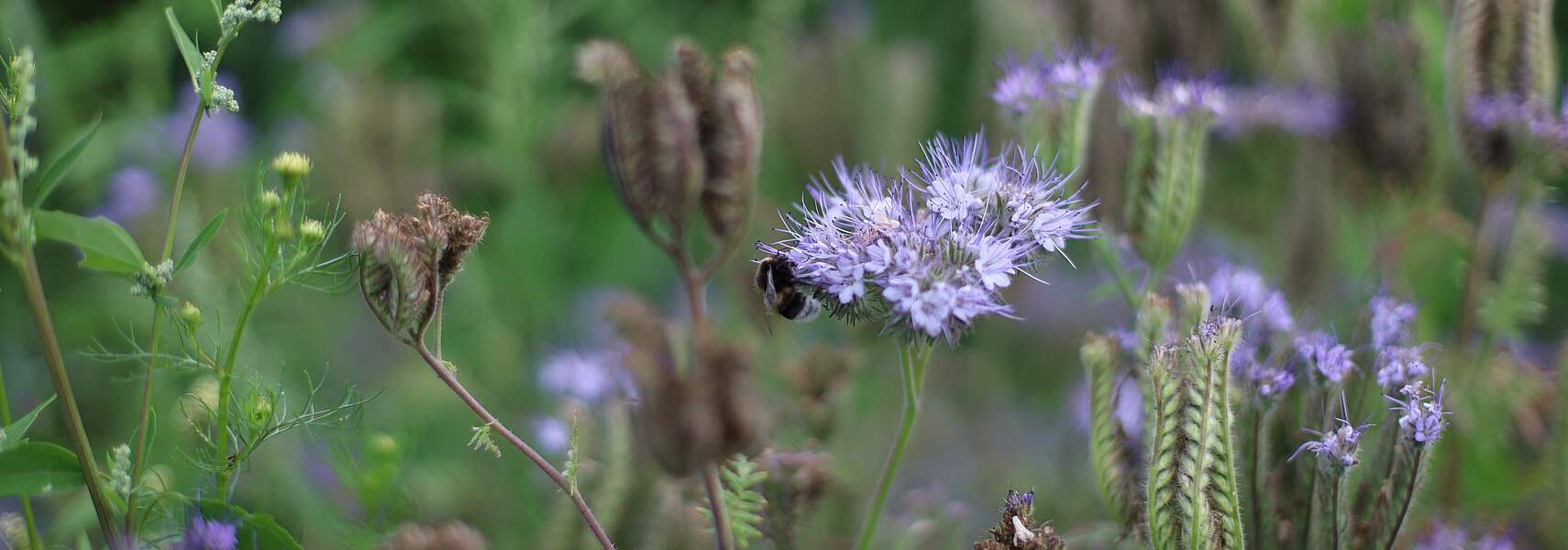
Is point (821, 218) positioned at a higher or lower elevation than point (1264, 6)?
lower

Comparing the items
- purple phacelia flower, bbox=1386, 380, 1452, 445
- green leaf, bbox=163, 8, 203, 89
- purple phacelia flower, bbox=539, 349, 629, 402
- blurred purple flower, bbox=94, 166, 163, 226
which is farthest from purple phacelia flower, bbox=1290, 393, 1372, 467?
blurred purple flower, bbox=94, 166, 163, 226

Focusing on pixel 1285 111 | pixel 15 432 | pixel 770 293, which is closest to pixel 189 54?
pixel 15 432

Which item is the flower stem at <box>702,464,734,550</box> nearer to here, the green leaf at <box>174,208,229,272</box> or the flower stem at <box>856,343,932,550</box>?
the flower stem at <box>856,343,932,550</box>

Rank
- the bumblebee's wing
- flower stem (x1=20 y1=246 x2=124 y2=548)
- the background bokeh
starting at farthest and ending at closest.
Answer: the background bokeh → the bumblebee's wing → flower stem (x1=20 y1=246 x2=124 y2=548)

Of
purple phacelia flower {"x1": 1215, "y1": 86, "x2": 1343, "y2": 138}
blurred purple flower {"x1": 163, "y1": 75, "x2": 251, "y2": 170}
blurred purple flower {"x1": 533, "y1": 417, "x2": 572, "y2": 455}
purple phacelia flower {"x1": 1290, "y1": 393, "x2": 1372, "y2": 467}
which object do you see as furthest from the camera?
blurred purple flower {"x1": 163, "y1": 75, "x2": 251, "y2": 170}

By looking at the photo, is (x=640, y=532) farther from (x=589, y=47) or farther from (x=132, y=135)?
(x=132, y=135)

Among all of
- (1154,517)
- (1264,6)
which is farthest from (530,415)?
(1264,6)
